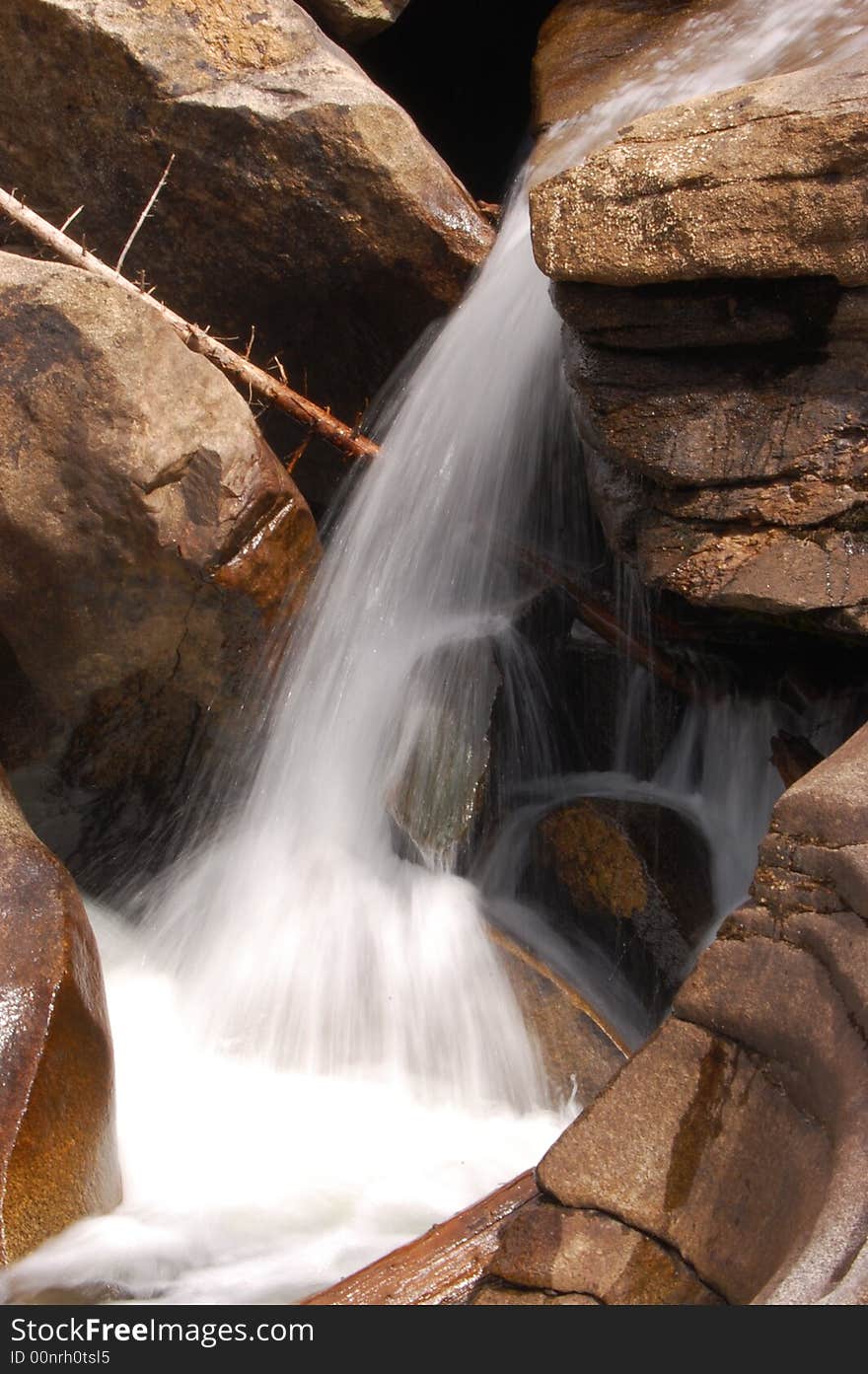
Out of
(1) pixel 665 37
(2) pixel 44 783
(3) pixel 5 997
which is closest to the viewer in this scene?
(3) pixel 5 997

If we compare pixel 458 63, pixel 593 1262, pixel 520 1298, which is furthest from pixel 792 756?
pixel 458 63

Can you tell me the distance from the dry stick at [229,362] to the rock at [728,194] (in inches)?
78.9

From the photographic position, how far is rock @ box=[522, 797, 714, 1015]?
170 inches

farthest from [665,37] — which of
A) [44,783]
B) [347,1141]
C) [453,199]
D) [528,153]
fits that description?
[347,1141]

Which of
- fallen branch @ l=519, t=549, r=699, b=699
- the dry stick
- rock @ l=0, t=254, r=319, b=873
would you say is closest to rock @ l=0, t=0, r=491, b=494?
the dry stick

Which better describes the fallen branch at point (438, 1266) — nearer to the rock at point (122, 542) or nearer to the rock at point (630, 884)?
the rock at point (630, 884)

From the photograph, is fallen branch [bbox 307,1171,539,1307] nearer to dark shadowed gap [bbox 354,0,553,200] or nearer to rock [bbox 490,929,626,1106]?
rock [bbox 490,929,626,1106]

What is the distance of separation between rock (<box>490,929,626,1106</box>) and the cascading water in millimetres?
58

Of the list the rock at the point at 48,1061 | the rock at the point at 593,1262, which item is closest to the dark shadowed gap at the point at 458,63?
the rock at the point at 48,1061

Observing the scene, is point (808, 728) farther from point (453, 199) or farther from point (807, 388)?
point (453, 199)

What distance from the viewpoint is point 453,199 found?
577 centimetres

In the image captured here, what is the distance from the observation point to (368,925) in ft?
14.7

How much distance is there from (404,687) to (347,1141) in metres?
1.83

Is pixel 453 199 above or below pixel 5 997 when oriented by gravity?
above
